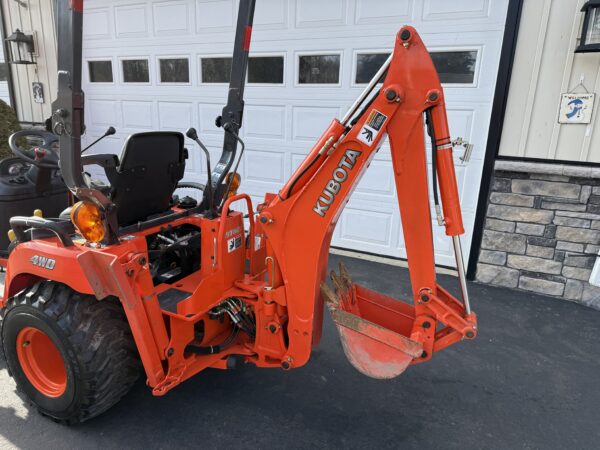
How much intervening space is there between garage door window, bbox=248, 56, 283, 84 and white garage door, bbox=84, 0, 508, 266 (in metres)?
0.01

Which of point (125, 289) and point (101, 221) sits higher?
point (101, 221)

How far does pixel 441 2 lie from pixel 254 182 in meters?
2.73

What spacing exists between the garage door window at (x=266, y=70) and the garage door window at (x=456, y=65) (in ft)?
5.42

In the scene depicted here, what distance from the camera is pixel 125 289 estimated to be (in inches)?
78.1

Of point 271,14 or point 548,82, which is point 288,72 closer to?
point 271,14

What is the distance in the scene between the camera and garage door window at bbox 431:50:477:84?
3.92 meters

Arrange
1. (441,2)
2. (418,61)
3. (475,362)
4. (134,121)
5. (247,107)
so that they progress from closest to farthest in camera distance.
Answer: (418,61) → (475,362) → (441,2) → (247,107) → (134,121)

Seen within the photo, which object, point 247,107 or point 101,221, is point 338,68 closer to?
point 247,107

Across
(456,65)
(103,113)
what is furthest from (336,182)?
(103,113)

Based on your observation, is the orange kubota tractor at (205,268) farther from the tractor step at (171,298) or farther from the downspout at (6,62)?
the downspout at (6,62)

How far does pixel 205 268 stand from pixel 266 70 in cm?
315

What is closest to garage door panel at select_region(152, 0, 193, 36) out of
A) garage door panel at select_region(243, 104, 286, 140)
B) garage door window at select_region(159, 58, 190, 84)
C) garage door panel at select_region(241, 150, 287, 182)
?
garage door window at select_region(159, 58, 190, 84)

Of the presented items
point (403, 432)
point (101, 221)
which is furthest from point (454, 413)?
point (101, 221)

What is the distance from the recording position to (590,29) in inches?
130
